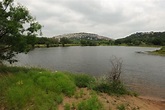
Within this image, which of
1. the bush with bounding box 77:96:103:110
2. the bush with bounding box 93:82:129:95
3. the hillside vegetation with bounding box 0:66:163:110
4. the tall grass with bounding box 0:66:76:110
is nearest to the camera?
the tall grass with bounding box 0:66:76:110

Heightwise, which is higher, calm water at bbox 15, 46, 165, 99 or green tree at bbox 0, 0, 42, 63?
green tree at bbox 0, 0, 42, 63

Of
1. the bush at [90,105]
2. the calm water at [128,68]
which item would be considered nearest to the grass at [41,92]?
the bush at [90,105]

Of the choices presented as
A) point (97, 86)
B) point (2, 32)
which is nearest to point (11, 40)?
point (2, 32)

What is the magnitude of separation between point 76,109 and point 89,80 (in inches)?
207

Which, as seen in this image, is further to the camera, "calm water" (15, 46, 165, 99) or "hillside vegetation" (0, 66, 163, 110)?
"calm water" (15, 46, 165, 99)

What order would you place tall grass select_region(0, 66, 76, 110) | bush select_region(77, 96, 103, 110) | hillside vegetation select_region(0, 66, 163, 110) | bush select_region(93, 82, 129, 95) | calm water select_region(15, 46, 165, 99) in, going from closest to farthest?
tall grass select_region(0, 66, 76, 110) → hillside vegetation select_region(0, 66, 163, 110) → bush select_region(77, 96, 103, 110) → bush select_region(93, 82, 129, 95) → calm water select_region(15, 46, 165, 99)

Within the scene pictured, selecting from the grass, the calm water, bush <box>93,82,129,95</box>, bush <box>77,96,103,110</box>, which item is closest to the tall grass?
the grass

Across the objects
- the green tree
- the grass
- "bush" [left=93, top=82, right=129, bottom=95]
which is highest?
the green tree

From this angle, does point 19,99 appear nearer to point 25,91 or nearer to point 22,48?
point 25,91

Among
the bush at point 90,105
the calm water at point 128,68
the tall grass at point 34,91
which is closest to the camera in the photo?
the tall grass at point 34,91

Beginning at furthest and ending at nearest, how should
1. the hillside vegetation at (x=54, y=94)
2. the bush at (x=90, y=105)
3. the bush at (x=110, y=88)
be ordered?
the bush at (x=110, y=88), the bush at (x=90, y=105), the hillside vegetation at (x=54, y=94)

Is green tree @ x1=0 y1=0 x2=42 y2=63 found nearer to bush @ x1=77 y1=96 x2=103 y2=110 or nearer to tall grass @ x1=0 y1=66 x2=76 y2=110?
tall grass @ x1=0 y1=66 x2=76 y2=110

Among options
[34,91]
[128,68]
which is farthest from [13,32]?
[128,68]

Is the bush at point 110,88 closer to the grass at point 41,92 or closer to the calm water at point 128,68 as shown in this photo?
the grass at point 41,92
